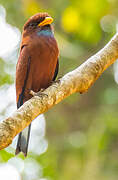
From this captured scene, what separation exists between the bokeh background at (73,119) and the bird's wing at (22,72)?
79 cm

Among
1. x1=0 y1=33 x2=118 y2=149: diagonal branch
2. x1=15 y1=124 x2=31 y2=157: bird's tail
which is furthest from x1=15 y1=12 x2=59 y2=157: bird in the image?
x1=0 y1=33 x2=118 y2=149: diagonal branch

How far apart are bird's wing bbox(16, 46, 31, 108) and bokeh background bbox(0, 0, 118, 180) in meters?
0.79

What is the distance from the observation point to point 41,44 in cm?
367

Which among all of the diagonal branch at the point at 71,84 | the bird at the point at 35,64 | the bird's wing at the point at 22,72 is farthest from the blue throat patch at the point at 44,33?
the diagonal branch at the point at 71,84

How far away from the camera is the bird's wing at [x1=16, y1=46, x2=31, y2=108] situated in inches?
143

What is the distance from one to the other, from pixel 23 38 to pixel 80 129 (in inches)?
97.9

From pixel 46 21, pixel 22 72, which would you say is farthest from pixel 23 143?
pixel 46 21

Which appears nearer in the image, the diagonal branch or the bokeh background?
the diagonal branch

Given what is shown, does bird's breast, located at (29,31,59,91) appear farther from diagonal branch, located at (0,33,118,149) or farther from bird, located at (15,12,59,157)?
diagonal branch, located at (0,33,118,149)

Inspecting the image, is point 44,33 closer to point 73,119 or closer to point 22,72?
point 22,72

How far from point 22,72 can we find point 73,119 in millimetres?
2380

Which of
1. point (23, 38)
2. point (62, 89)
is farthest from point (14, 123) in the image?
point (23, 38)

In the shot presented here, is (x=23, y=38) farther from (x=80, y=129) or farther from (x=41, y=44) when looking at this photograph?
(x=80, y=129)

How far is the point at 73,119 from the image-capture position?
5.88m
